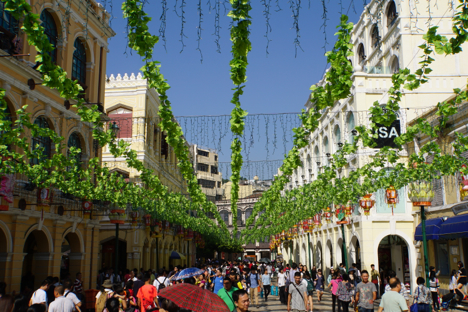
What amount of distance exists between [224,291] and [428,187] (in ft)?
32.9

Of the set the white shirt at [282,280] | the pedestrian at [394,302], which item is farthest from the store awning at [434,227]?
the pedestrian at [394,302]

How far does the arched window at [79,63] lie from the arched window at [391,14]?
17768 mm

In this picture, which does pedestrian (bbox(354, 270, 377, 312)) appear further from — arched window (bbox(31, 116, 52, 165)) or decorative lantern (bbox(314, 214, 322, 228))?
decorative lantern (bbox(314, 214, 322, 228))

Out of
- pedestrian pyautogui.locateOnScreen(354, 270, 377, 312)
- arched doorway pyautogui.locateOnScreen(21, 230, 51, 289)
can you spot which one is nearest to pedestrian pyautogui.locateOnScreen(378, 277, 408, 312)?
pedestrian pyautogui.locateOnScreen(354, 270, 377, 312)

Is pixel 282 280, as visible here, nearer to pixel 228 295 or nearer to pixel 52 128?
pixel 52 128

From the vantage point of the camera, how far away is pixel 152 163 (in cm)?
3519

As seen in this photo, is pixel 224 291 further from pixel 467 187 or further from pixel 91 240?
pixel 91 240

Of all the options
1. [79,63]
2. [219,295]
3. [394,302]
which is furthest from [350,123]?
[219,295]

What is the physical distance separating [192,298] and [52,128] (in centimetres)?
1649

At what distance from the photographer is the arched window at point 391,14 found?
28.1 metres

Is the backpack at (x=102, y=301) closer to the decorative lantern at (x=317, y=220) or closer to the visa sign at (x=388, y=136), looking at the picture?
the visa sign at (x=388, y=136)

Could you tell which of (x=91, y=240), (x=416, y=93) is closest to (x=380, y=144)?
(x=416, y=93)

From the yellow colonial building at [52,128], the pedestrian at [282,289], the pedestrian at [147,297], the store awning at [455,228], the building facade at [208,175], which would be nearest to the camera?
the pedestrian at [147,297]

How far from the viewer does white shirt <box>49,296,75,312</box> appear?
9.18m
